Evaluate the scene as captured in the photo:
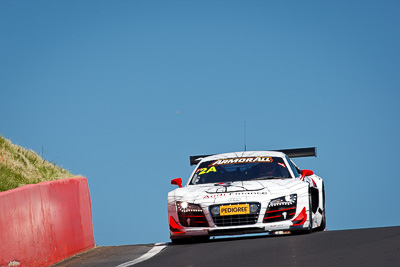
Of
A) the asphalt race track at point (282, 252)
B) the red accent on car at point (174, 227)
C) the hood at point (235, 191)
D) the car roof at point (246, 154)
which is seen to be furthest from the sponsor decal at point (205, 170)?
the asphalt race track at point (282, 252)

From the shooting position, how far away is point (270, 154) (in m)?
12.6

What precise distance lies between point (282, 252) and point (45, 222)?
10.3ft

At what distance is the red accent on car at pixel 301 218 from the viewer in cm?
Answer: 1094

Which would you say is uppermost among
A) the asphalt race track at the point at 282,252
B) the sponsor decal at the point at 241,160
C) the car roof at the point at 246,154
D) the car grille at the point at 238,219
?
the car roof at the point at 246,154

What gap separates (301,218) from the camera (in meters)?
11.0

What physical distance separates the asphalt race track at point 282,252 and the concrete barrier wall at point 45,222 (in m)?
0.28

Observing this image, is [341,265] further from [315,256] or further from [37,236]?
[37,236]

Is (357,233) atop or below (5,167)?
below

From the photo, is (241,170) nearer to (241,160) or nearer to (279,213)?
(241,160)

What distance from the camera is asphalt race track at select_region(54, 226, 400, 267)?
7602mm

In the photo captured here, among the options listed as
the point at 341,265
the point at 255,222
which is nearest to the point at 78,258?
the point at 255,222

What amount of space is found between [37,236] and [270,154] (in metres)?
4.49

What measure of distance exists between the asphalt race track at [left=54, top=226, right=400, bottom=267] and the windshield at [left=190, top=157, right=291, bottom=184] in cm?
134

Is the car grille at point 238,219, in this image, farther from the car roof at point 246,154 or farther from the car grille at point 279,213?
the car roof at point 246,154
